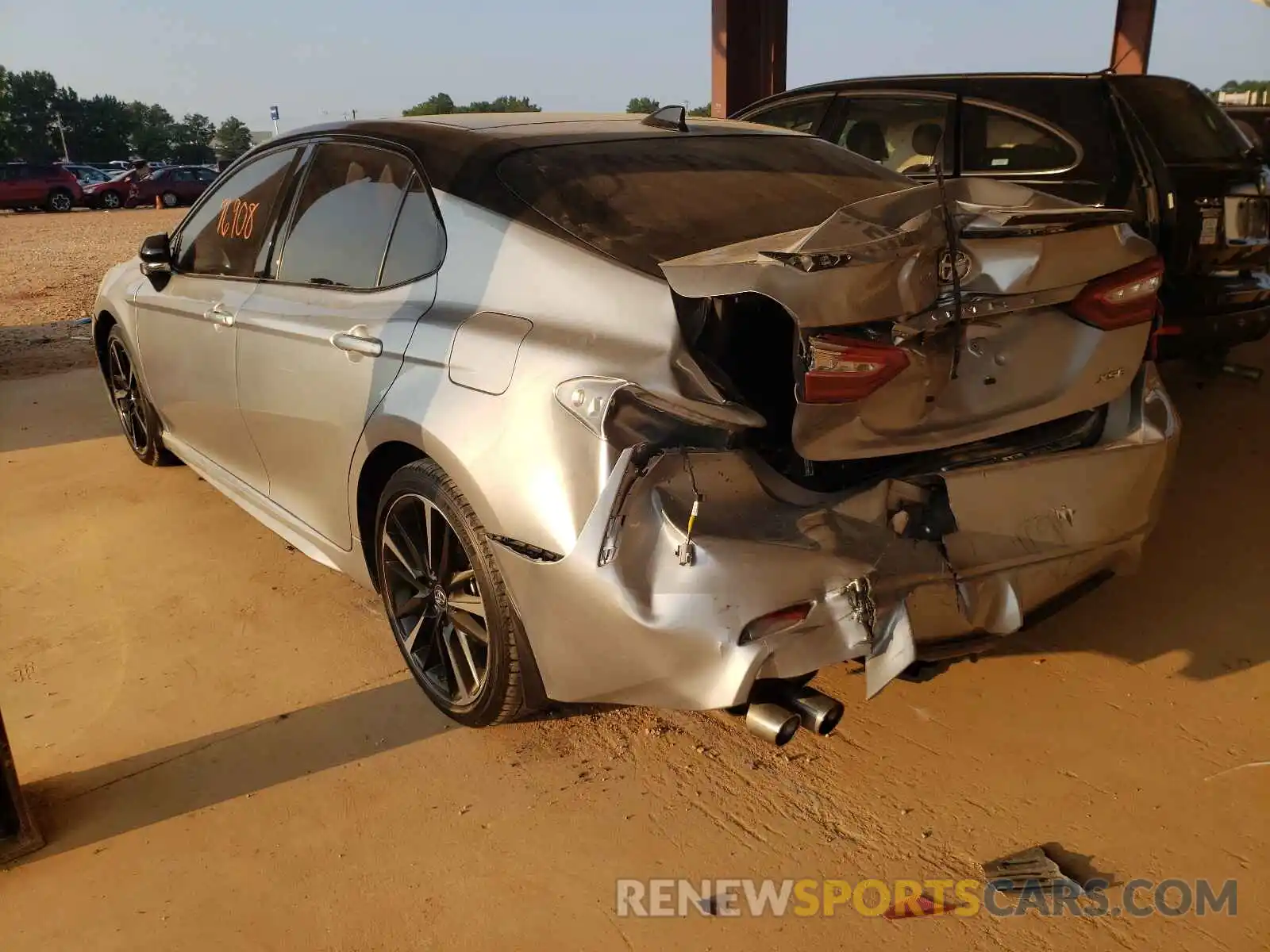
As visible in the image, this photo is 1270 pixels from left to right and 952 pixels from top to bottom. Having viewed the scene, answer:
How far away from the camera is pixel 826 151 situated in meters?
3.45

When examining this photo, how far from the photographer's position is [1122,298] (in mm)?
2557

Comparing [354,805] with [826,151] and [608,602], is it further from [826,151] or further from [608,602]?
[826,151]

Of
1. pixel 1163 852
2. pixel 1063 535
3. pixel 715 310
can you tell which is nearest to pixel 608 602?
pixel 715 310

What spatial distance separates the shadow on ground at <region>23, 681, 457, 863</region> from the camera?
8.39 feet

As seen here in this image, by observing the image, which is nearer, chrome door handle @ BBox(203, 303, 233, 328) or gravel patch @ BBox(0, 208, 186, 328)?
chrome door handle @ BBox(203, 303, 233, 328)

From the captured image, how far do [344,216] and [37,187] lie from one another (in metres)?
30.0

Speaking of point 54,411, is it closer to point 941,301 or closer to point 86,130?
point 941,301

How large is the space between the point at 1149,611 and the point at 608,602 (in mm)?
2175

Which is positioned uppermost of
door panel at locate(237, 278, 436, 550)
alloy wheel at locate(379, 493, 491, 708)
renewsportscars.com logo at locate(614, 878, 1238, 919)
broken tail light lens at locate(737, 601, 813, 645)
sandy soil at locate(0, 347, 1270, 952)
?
door panel at locate(237, 278, 436, 550)

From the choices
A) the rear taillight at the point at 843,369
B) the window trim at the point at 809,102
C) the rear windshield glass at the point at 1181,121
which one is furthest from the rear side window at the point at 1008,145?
the rear taillight at the point at 843,369

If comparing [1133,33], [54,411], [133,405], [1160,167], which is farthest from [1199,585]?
[1133,33]

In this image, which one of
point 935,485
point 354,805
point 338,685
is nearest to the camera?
point 935,485

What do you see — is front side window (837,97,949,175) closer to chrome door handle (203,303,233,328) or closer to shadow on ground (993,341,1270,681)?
shadow on ground (993,341,1270,681)

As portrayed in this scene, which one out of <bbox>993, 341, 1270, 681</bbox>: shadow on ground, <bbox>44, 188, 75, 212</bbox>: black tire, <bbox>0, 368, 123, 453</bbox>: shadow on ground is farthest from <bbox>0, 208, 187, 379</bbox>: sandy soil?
<bbox>993, 341, 1270, 681</bbox>: shadow on ground
